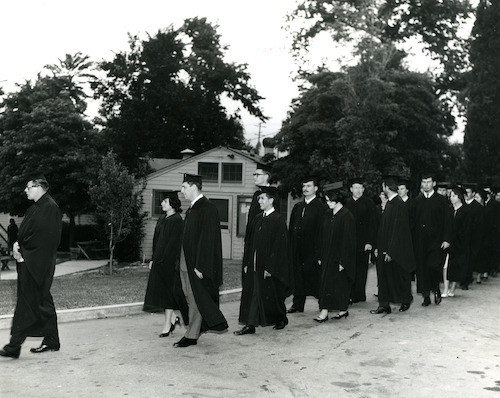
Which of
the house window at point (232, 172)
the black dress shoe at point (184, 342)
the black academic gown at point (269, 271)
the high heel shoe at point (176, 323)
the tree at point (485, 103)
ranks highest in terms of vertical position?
the tree at point (485, 103)

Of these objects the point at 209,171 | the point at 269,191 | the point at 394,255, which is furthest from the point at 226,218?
the point at 269,191

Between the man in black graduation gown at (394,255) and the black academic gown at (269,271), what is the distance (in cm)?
214

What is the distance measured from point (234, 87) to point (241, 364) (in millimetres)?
40125

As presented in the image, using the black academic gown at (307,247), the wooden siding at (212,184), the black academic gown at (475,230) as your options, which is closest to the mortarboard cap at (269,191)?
the black academic gown at (307,247)

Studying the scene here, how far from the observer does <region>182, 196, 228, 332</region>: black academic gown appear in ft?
25.9

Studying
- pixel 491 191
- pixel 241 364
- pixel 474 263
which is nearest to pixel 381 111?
pixel 491 191

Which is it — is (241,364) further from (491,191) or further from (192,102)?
(192,102)

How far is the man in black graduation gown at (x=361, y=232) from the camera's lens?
454 inches

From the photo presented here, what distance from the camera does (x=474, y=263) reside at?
14.2m

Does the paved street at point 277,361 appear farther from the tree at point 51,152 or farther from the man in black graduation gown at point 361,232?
the tree at point 51,152

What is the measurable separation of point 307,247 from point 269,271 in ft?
6.32

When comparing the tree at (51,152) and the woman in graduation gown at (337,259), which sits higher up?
the tree at (51,152)

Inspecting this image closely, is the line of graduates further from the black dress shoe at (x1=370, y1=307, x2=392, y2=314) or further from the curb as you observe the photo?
the curb

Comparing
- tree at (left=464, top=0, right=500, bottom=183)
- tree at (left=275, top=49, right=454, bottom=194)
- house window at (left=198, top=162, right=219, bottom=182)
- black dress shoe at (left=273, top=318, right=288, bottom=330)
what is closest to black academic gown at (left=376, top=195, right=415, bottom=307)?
black dress shoe at (left=273, top=318, right=288, bottom=330)
